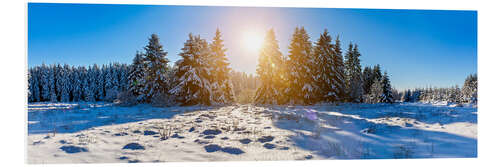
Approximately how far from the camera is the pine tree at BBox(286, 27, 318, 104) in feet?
67.4

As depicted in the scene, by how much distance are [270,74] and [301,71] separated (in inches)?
117

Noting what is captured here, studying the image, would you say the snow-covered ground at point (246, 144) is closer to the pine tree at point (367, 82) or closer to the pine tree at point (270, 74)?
the pine tree at point (270, 74)

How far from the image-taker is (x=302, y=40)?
847 inches

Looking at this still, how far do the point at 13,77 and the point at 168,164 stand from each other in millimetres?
6073

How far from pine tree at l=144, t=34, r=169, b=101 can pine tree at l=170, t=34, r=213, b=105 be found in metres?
2.97

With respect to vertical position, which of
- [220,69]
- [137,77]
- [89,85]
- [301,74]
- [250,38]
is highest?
[250,38]

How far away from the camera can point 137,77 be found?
2581 cm

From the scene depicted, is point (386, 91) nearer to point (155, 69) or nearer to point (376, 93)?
point (376, 93)

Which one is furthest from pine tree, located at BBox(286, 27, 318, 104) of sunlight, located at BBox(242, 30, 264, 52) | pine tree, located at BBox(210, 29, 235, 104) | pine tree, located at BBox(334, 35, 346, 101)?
sunlight, located at BBox(242, 30, 264, 52)

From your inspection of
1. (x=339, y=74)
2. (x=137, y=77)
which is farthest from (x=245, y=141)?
(x=137, y=77)

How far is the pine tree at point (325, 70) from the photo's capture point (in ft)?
70.9

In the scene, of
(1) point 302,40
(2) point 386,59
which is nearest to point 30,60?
(2) point 386,59

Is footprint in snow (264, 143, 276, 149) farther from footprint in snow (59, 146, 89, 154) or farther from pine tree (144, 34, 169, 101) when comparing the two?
pine tree (144, 34, 169, 101)

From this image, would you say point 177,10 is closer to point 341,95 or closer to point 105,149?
point 105,149
